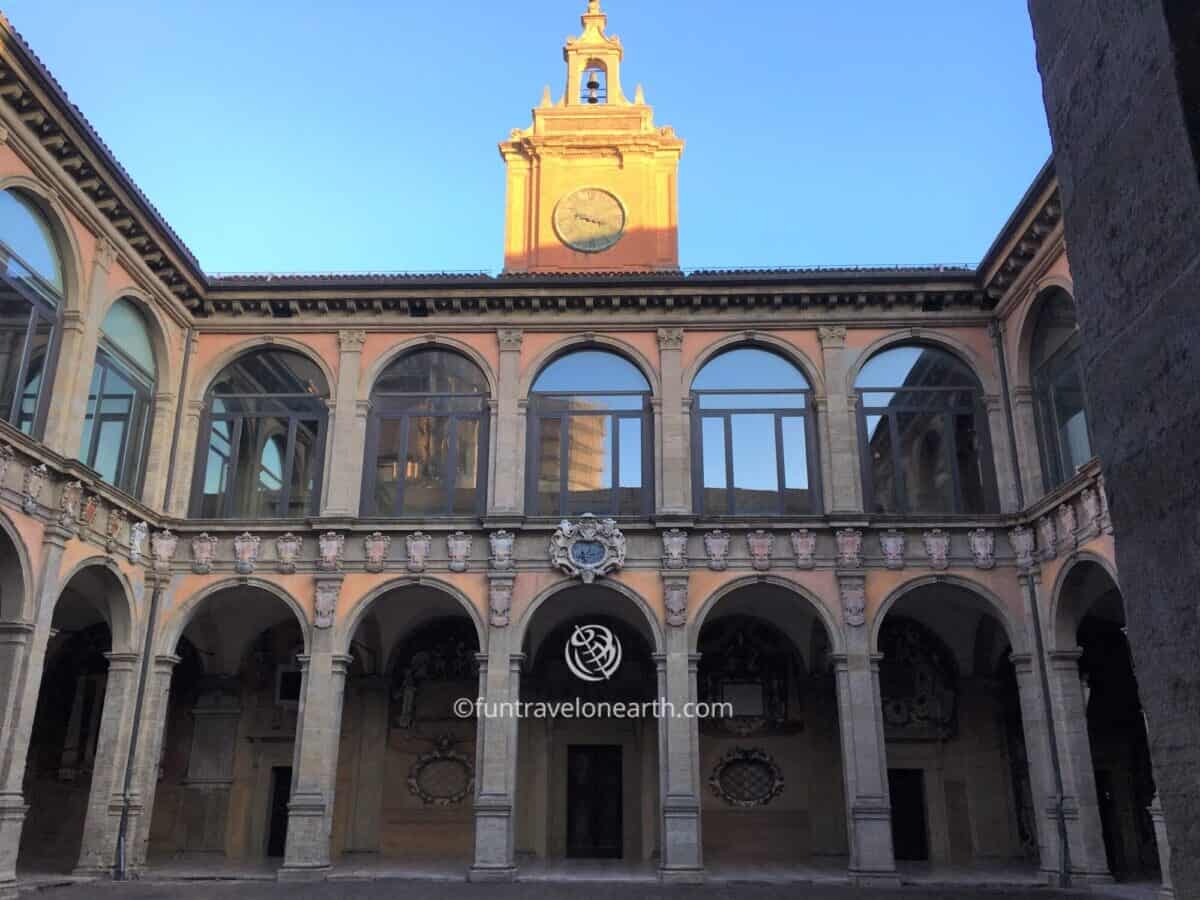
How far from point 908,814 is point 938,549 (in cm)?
565

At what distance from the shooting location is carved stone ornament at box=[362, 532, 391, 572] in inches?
699

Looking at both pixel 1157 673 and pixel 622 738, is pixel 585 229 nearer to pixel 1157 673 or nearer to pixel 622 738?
pixel 622 738

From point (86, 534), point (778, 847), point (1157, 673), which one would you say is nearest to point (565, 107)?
point (86, 534)

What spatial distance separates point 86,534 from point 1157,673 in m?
15.9

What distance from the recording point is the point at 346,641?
17.5m

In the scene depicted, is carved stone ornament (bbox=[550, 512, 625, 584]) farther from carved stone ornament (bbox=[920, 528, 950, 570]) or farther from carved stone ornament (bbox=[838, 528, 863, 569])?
carved stone ornament (bbox=[920, 528, 950, 570])

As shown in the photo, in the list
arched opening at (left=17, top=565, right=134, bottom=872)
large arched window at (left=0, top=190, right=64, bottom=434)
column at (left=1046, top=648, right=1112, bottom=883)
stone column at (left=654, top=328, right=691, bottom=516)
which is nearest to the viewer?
large arched window at (left=0, top=190, right=64, bottom=434)

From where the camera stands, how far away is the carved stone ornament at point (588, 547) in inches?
690

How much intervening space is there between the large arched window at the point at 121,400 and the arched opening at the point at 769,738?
10.6 meters

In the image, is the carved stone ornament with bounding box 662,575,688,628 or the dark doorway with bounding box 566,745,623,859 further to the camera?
the dark doorway with bounding box 566,745,623,859

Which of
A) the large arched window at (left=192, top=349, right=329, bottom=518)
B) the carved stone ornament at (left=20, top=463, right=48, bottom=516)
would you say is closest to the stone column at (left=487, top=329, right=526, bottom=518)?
the large arched window at (left=192, top=349, right=329, bottom=518)

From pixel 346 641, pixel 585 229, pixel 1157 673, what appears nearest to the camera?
pixel 1157 673

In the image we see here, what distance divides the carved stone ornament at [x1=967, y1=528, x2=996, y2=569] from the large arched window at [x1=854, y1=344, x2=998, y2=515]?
67 cm

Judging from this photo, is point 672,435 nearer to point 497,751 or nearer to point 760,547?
point 760,547
